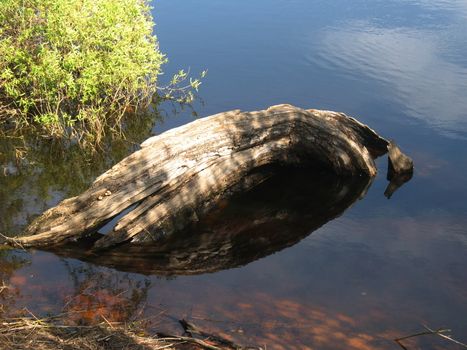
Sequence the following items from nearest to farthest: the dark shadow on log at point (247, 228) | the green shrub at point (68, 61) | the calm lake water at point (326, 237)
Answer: the calm lake water at point (326, 237) → the dark shadow on log at point (247, 228) → the green shrub at point (68, 61)

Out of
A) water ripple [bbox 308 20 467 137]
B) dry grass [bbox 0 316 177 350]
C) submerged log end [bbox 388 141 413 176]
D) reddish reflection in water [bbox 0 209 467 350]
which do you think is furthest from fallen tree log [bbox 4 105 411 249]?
water ripple [bbox 308 20 467 137]

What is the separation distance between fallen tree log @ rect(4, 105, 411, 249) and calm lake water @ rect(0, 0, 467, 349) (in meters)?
0.59

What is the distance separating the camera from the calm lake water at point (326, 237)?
985cm

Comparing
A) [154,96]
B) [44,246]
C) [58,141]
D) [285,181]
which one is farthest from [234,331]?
[154,96]

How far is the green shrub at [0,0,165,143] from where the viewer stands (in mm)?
15141

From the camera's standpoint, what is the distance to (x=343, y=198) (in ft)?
45.3

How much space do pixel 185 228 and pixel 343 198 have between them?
3914 mm

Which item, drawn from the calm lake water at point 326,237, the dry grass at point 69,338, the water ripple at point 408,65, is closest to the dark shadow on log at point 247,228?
the calm lake water at point 326,237

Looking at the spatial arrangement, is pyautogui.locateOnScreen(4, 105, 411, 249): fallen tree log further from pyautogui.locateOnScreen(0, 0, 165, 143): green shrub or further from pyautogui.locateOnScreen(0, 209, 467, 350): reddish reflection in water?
pyautogui.locateOnScreen(0, 0, 165, 143): green shrub

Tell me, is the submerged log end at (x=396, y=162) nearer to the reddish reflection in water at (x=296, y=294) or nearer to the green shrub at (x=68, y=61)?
the reddish reflection in water at (x=296, y=294)

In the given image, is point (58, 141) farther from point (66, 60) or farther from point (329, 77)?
point (329, 77)

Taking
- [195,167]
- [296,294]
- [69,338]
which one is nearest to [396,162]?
[195,167]

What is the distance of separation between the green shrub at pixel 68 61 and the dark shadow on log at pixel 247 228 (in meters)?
4.83

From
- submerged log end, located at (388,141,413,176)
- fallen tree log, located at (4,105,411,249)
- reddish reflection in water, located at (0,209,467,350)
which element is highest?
fallen tree log, located at (4,105,411,249)
